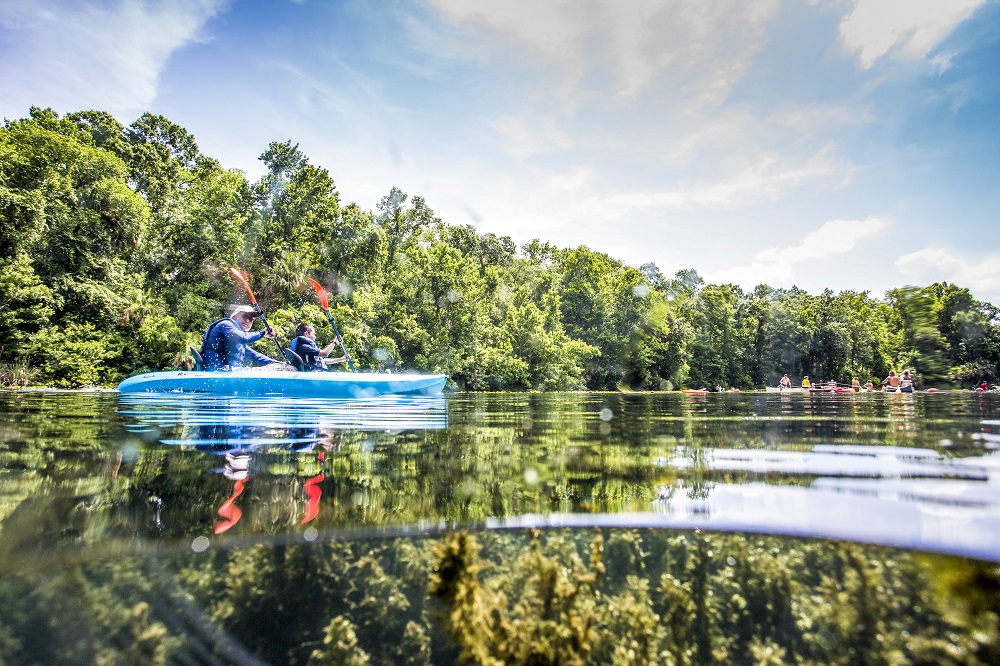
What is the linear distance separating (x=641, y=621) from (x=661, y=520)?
697 millimetres

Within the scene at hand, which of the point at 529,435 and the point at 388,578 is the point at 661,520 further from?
the point at 529,435

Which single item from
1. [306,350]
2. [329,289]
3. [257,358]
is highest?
[329,289]

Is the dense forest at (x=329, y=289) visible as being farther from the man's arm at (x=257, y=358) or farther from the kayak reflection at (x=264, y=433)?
the kayak reflection at (x=264, y=433)

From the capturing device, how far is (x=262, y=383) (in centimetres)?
980

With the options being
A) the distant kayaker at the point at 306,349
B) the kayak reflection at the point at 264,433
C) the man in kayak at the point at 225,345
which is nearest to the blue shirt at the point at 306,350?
the distant kayaker at the point at 306,349

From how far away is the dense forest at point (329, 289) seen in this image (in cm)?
2014

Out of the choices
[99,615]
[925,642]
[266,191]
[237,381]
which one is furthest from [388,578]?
[266,191]

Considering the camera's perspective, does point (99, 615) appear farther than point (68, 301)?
No

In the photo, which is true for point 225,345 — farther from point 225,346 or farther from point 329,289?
point 329,289

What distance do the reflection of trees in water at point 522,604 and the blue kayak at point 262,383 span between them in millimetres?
7089

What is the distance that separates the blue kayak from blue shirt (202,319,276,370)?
449 mm

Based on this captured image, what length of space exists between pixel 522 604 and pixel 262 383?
8.48 meters

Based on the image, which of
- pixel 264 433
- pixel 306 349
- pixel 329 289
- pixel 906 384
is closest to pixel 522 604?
pixel 264 433

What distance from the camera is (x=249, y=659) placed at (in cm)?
284
